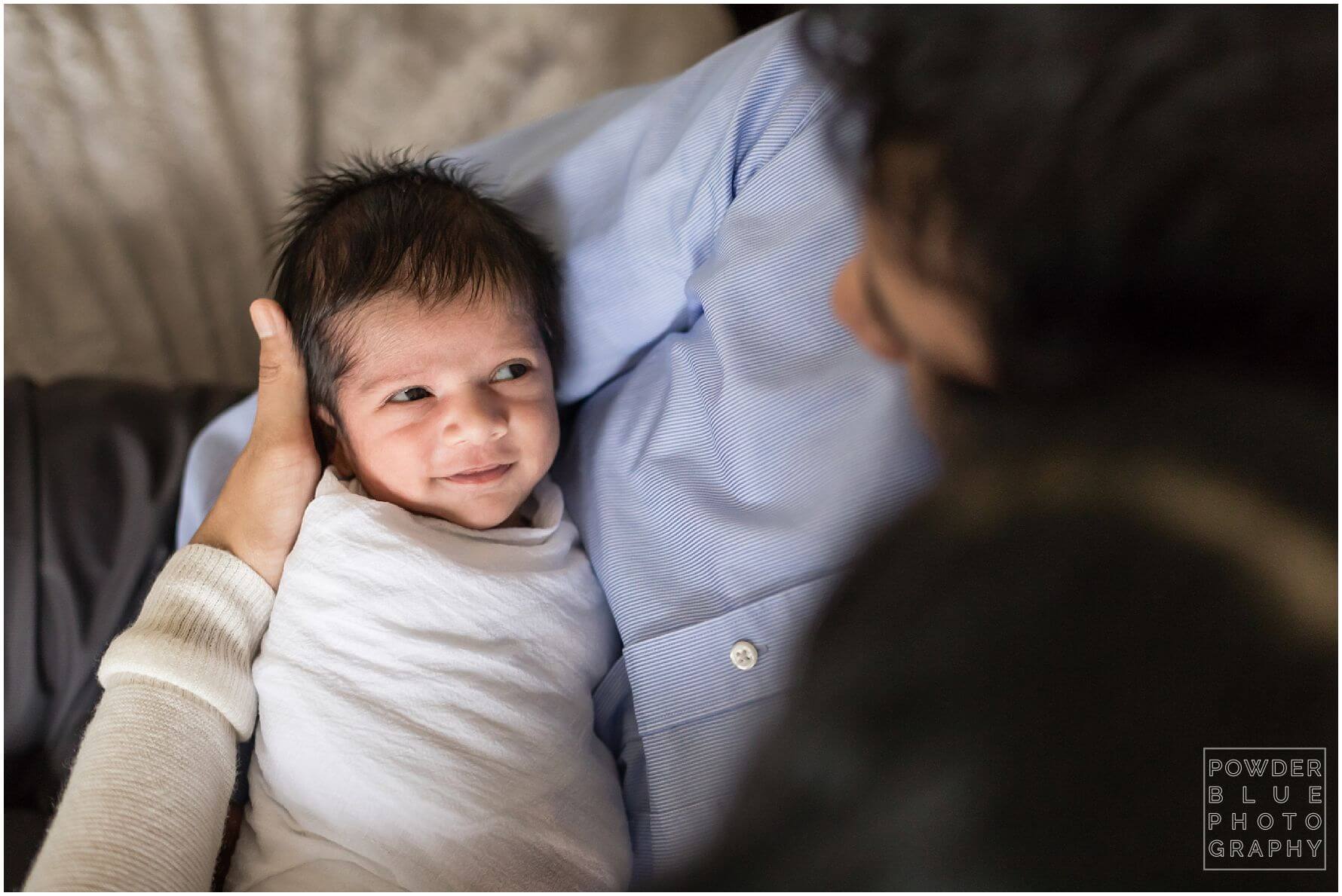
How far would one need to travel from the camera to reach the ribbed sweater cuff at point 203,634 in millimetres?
640

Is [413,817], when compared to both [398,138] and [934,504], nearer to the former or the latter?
[934,504]

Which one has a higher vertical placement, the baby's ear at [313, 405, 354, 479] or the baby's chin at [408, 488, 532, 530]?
the baby's ear at [313, 405, 354, 479]

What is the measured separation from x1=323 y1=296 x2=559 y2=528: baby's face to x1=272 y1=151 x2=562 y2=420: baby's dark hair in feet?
0.05

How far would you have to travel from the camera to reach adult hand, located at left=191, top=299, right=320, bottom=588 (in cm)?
74

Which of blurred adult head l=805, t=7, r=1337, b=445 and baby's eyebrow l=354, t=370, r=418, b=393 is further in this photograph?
baby's eyebrow l=354, t=370, r=418, b=393

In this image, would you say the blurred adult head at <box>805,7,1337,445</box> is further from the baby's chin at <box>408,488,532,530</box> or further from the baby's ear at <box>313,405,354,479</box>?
the baby's ear at <box>313,405,354,479</box>

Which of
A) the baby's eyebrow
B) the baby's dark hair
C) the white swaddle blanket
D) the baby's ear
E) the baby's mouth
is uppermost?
the baby's dark hair

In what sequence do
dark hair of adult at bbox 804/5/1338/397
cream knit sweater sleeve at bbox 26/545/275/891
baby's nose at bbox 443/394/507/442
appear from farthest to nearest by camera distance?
baby's nose at bbox 443/394/507/442, cream knit sweater sleeve at bbox 26/545/275/891, dark hair of adult at bbox 804/5/1338/397

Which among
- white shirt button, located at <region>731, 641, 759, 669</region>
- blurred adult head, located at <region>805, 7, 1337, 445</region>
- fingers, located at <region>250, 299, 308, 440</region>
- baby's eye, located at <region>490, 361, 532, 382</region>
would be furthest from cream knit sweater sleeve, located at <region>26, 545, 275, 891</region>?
blurred adult head, located at <region>805, 7, 1337, 445</region>

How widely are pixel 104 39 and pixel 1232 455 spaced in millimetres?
1365

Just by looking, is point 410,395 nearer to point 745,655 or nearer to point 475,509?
point 475,509

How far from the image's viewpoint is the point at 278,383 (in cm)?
78

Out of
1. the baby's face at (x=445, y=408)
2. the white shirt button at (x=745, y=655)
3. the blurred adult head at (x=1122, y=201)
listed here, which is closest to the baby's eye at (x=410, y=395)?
the baby's face at (x=445, y=408)

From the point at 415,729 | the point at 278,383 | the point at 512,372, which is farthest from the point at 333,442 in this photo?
the point at 415,729
